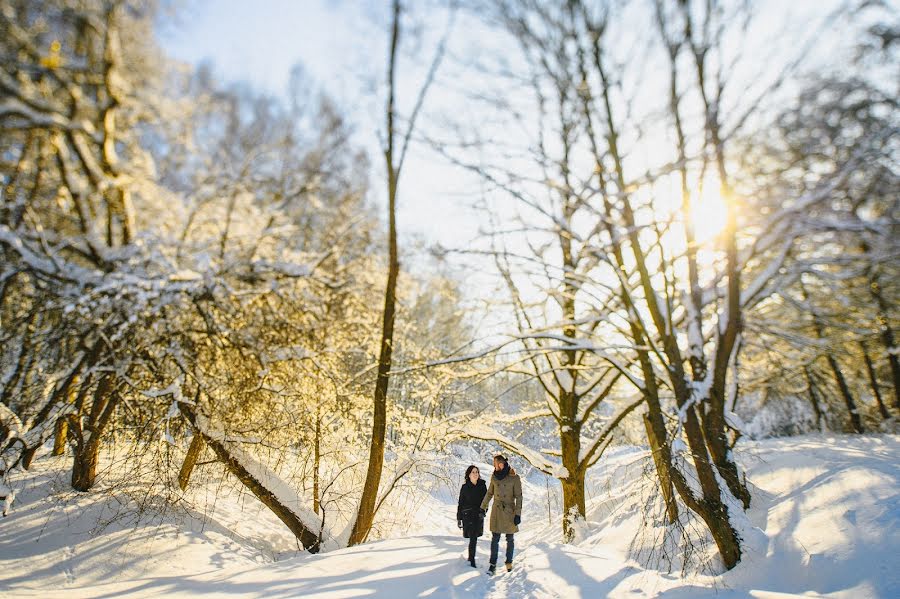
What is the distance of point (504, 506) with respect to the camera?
5262 mm

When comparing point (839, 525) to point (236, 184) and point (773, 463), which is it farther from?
point (236, 184)

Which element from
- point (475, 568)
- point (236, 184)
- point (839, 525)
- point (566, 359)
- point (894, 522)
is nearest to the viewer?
point (894, 522)

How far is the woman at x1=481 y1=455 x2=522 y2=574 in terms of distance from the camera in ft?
16.6

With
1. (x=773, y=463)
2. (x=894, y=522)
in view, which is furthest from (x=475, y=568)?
(x=773, y=463)

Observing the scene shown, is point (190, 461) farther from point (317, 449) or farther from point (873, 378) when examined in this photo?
point (873, 378)

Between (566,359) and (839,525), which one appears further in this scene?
(566,359)

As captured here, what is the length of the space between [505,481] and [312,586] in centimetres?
254

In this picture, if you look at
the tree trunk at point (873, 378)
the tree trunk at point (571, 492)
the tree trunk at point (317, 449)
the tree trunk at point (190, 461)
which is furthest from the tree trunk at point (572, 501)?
the tree trunk at point (873, 378)

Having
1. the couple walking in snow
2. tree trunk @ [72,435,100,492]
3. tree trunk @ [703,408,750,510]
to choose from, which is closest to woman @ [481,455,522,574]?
the couple walking in snow

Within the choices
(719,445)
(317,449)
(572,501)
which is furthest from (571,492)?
(317,449)

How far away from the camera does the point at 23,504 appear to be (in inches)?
270

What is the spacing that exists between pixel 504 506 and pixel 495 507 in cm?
14

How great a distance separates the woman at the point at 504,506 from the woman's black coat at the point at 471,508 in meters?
0.09

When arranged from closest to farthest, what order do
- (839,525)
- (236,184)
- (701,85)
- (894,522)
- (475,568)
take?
(894,522) < (839,525) < (701,85) < (475,568) < (236,184)
